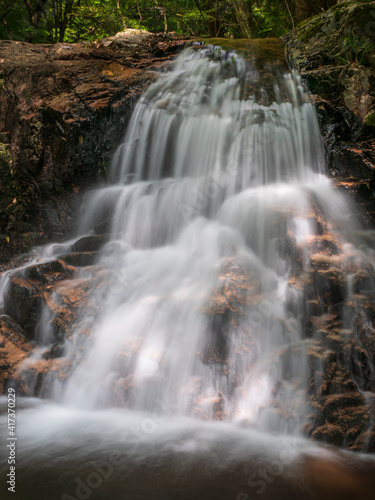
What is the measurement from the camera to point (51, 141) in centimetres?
689

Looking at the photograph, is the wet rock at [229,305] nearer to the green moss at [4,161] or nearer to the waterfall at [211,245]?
the waterfall at [211,245]

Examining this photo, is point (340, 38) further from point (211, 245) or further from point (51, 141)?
point (51, 141)

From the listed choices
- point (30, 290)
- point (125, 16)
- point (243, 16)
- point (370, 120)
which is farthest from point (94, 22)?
point (30, 290)

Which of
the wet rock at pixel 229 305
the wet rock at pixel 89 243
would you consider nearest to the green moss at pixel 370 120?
the wet rock at pixel 229 305

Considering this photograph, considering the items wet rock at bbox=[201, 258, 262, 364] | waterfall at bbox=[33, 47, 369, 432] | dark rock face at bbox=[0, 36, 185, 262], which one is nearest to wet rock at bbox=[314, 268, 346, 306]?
waterfall at bbox=[33, 47, 369, 432]

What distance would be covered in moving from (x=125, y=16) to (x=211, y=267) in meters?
11.8

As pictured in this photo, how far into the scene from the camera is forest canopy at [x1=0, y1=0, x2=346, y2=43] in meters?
10.8

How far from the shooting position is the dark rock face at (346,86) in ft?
18.5

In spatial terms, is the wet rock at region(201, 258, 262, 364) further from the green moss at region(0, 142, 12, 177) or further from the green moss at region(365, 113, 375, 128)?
the green moss at region(0, 142, 12, 177)

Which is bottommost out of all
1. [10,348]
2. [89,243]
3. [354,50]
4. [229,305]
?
[10,348]

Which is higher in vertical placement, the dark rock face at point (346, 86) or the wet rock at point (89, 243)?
the dark rock face at point (346, 86)

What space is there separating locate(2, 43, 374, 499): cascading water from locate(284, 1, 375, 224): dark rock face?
0.29 metres

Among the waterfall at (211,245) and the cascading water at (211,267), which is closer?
the cascading water at (211,267)

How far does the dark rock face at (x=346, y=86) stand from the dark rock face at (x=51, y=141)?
11.9ft
